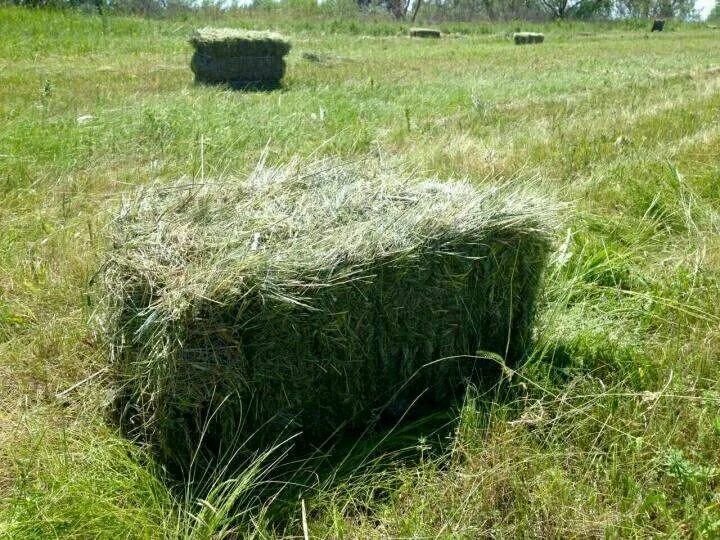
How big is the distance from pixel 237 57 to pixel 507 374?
9833mm

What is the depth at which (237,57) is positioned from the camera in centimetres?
1157

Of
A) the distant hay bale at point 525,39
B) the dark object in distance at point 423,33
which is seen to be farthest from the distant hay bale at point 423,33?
the distant hay bale at point 525,39

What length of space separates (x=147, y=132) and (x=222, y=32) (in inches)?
237

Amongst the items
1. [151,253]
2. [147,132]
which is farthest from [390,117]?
[151,253]

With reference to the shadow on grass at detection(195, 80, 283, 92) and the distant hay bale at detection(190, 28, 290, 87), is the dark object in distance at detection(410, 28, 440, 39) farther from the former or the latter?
the shadow on grass at detection(195, 80, 283, 92)

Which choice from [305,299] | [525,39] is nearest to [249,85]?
[305,299]

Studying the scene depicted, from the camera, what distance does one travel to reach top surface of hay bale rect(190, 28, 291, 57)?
37.3 ft

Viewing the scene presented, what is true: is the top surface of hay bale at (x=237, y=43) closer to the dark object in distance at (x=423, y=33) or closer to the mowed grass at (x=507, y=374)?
the mowed grass at (x=507, y=374)

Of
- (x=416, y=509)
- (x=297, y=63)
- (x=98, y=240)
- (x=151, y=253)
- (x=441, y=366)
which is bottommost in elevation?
(x=416, y=509)

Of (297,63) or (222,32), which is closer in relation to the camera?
(222,32)

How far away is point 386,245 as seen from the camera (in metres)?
2.64

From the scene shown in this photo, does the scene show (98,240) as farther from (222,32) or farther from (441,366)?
(222,32)

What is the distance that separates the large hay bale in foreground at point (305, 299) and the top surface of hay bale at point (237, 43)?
8916 millimetres

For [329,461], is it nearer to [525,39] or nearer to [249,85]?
[249,85]
